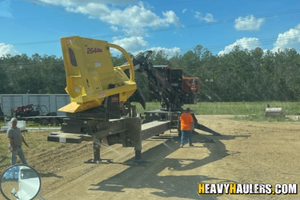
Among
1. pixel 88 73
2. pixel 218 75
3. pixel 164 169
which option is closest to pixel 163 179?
pixel 164 169

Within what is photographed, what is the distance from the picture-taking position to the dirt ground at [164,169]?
6809 millimetres

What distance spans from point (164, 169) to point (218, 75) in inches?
2608

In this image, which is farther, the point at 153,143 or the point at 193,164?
the point at 153,143

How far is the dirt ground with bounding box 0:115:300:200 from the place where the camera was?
22.3 ft

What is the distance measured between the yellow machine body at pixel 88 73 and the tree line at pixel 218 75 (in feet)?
186

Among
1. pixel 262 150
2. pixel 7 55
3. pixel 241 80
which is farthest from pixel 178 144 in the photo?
pixel 7 55

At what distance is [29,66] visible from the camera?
237 ft

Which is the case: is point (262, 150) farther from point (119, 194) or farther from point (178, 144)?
point (119, 194)

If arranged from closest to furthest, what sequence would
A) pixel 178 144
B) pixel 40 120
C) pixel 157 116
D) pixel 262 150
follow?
pixel 262 150, pixel 178 144, pixel 157 116, pixel 40 120

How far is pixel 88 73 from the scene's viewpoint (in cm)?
720

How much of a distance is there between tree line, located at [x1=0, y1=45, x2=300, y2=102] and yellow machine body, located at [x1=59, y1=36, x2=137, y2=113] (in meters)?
56.7

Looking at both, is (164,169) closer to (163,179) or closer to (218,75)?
(163,179)

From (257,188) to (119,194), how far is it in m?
3.15

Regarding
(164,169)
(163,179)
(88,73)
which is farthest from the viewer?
(164,169)
